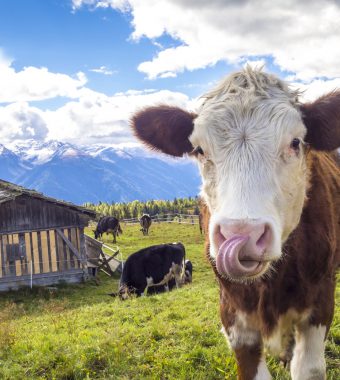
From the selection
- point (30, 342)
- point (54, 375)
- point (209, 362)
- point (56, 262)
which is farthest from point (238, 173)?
point (56, 262)

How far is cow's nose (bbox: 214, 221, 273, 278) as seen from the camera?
103 inches

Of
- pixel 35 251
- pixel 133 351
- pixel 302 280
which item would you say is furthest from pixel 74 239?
pixel 302 280

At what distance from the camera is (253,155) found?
10.2 feet

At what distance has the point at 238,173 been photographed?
302 centimetres

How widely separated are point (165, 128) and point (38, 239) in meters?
19.0

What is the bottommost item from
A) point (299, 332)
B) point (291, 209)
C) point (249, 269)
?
point (299, 332)

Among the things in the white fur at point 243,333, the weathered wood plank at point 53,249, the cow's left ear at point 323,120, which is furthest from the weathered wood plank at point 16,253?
the cow's left ear at point 323,120

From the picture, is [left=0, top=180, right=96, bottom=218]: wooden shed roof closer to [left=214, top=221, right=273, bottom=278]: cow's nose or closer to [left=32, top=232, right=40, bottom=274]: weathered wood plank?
[left=32, top=232, right=40, bottom=274]: weathered wood plank

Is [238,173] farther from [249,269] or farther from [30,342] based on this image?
[30,342]

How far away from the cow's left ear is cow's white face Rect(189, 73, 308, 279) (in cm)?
17

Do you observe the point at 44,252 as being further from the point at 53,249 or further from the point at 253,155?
the point at 253,155

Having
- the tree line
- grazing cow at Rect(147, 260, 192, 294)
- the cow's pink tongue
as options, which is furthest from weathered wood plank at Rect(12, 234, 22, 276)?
the tree line

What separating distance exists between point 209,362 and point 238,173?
130 inches

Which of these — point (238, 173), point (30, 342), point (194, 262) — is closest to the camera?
point (238, 173)
